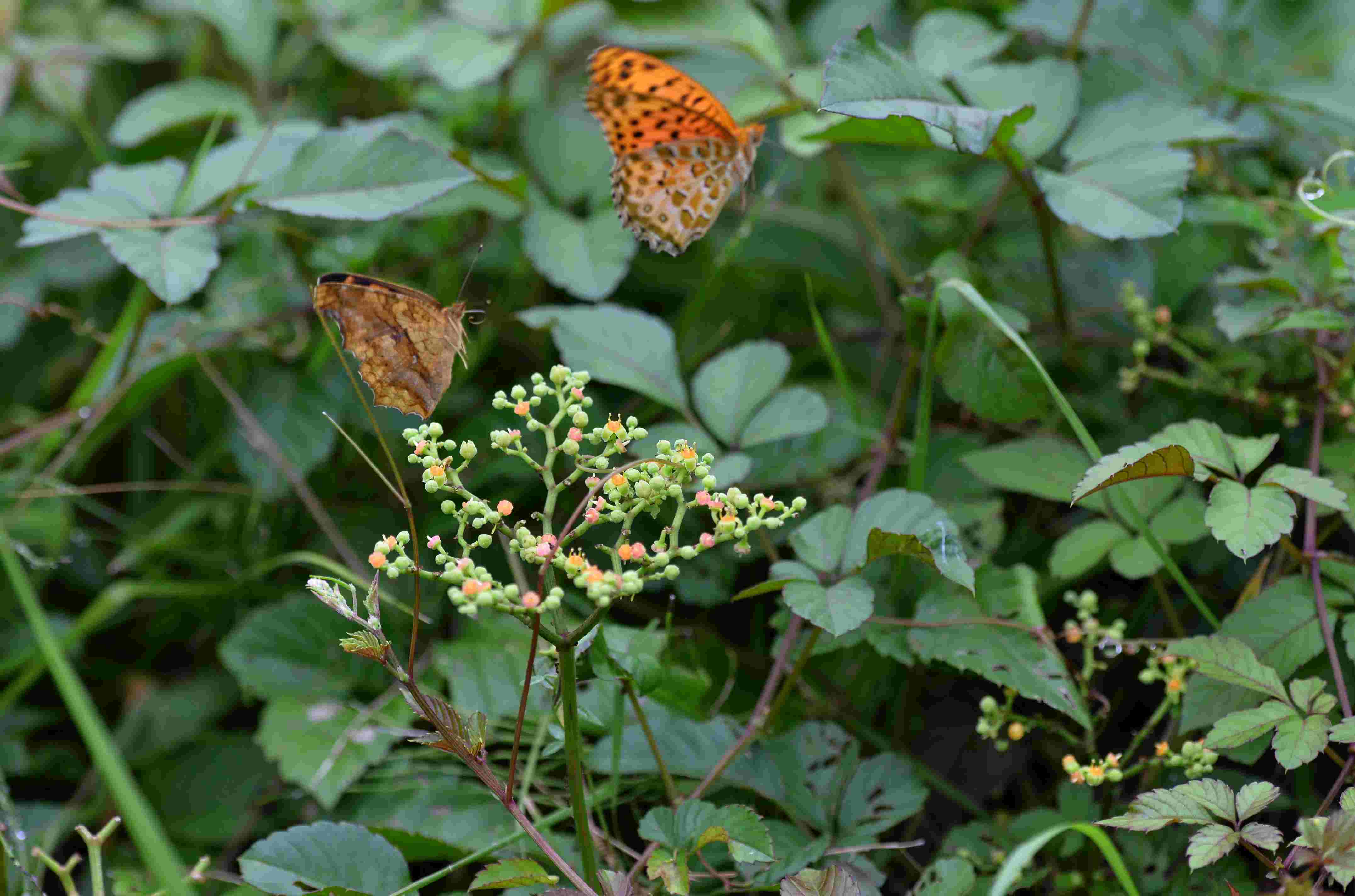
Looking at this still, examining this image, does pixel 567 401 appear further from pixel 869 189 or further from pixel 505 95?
pixel 869 189

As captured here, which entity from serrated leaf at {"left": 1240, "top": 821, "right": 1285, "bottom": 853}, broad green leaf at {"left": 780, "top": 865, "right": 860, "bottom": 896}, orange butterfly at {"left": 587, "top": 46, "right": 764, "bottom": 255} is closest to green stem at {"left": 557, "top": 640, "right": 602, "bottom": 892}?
broad green leaf at {"left": 780, "top": 865, "right": 860, "bottom": 896}

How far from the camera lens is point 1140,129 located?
4.87 feet

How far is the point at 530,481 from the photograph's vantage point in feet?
5.76

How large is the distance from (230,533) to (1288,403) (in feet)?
5.72

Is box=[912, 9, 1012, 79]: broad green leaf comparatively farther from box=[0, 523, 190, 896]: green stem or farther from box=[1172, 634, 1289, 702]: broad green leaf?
box=[0, 523, 190, 896]: green stem

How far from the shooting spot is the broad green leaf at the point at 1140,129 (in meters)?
1.44

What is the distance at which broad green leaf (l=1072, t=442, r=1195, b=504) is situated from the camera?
106 cm

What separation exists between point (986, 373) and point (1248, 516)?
420 millimetres

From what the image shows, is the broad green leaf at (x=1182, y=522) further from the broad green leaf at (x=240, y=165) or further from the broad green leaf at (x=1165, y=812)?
the broad green leaf at (x=240, y=165)

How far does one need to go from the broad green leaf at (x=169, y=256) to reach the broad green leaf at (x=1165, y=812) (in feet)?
4.02

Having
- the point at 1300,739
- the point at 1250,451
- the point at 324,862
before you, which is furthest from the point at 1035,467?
the point at 324,862

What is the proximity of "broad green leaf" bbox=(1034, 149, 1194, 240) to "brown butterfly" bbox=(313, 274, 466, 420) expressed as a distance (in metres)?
0.83

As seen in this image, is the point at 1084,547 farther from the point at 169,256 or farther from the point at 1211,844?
the point at 169,256

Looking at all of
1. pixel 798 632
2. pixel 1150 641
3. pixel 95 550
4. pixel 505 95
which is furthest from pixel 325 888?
pixel 505 95
